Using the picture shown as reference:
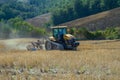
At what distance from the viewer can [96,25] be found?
75.4 m

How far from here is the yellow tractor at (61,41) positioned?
87.8ft

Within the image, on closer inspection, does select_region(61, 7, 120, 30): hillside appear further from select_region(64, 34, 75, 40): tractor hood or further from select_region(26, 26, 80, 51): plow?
select_region(64, 34, 75, 40): tractor hood

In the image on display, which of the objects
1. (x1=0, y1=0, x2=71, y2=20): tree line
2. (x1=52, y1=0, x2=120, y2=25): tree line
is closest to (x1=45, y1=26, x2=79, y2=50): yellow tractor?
(x1=52, y1=0, x2=120, y2=25): tree line

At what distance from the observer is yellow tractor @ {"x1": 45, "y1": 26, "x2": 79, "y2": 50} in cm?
2675

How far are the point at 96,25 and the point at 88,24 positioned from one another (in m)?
2.77

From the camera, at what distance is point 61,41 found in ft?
90.6

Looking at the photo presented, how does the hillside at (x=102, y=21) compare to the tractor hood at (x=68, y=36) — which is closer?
the tractor hood at (x=68, y=36)

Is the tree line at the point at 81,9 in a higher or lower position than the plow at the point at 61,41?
higher

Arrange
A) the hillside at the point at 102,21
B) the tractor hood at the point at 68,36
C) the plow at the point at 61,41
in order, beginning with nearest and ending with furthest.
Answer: the tractor hood at the point at 68,36, the plow at the point at 61,41, the hillside at the point at 102,21

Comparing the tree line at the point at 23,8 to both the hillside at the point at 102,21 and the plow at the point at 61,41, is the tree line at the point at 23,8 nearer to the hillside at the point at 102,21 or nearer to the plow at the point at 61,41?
the hillside at the point at 102,21

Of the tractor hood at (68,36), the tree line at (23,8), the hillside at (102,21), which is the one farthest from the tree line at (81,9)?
the tractor hood at (68,36)

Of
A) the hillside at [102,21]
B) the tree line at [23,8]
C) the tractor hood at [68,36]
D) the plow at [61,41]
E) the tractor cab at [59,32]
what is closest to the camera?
the tractor hood at [68,36]

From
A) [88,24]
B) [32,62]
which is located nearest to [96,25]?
[88,24]

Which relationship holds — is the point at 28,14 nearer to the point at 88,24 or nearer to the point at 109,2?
the point at 109,2
